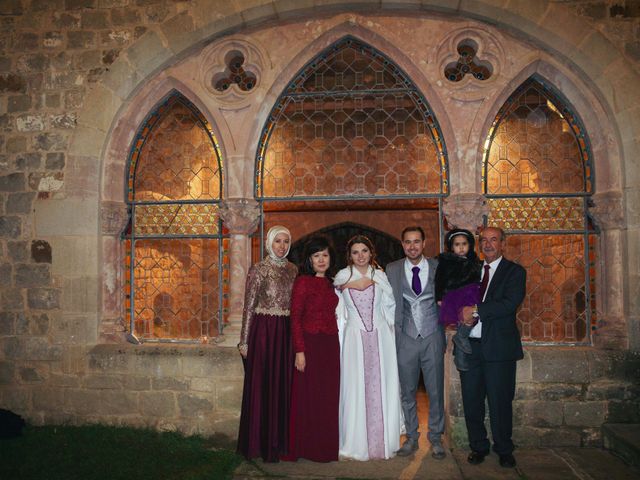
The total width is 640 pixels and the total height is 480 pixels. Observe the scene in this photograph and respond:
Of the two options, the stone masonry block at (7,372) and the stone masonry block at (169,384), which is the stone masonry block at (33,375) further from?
the stone masonry block at (169,384)

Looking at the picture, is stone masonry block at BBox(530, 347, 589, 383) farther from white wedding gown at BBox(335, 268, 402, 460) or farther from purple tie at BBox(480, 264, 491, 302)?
white wedding gown at BBox(335, 268, 402, 460)

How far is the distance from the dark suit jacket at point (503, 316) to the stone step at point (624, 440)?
107 centimetres

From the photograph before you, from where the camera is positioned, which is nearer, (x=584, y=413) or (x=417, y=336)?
(x=417, y=336)

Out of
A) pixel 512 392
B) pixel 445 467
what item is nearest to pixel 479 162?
pixel 512 392

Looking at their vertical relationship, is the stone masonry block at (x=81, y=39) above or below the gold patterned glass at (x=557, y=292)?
above

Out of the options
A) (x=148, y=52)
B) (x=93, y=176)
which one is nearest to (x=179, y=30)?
(x=148, y=52)

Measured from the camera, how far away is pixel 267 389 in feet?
12.2

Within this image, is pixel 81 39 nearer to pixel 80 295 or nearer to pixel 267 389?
pixel 80 295

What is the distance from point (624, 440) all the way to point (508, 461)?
3.00ft

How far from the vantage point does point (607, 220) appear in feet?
14.0

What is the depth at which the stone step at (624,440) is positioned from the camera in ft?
11.8

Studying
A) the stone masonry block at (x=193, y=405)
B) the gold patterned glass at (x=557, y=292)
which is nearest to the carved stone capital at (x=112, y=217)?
the stone masonry block at (x=193, y=405)

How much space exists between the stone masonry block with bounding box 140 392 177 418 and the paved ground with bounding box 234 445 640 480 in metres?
1.08

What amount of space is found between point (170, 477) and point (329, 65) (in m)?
3.70
